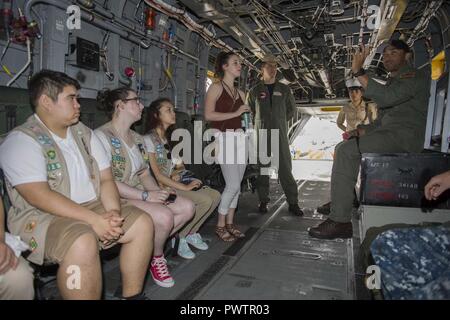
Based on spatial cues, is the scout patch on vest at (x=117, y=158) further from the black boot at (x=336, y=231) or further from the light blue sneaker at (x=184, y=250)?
the black boot at (x=336, y=231)

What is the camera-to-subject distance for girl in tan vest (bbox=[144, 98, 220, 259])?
2744mm

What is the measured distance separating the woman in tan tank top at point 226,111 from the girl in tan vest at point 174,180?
0.62 ft

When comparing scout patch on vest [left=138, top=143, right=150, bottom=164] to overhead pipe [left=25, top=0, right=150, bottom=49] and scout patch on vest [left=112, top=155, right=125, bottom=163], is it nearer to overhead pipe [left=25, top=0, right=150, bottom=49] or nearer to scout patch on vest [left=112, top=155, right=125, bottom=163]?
scout patch on vest [left=112, top=155, right=125, bottom=163]

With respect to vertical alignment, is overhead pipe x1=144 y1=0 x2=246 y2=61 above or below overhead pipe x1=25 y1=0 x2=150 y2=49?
above

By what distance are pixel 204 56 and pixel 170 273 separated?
4.71 m

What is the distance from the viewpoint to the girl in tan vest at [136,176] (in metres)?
2.13

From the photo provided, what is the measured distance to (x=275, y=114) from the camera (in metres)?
4.22

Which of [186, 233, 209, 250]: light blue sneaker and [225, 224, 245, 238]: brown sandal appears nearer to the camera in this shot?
[186, 233, 209, 250]: light blue sneaker

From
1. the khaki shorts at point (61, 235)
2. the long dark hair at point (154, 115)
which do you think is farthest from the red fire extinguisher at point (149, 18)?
the khaki shorts at point (61, 235)

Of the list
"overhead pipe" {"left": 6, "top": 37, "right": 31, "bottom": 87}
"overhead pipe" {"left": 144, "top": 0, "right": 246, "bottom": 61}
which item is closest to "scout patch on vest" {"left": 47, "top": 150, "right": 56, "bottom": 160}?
"overhead pipe" {"left": 6, "top": 37, "right": 31, "bottom": 87}

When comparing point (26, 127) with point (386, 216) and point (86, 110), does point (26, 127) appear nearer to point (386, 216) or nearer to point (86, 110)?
point (86, 110)

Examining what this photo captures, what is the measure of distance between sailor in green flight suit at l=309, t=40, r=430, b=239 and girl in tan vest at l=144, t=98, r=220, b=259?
1340 mm

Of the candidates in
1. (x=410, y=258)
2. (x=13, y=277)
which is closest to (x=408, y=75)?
(x=410, y=258)

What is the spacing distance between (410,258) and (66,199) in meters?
1.83
